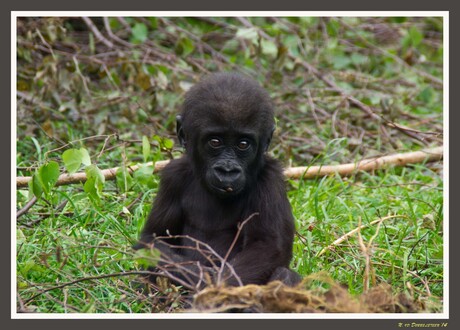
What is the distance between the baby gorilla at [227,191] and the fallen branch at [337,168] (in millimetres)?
1267

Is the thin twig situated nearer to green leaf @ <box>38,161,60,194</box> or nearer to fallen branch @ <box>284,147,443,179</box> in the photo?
green leaf @ <box>38,161,60,194</box>

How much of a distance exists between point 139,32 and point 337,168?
379 cm

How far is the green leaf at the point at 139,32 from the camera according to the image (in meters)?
10.6

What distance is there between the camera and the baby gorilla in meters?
5.71

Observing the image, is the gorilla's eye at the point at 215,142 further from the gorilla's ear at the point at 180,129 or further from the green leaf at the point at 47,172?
the green leaf at the point at 47,172

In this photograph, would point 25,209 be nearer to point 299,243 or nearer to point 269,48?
point 299,243

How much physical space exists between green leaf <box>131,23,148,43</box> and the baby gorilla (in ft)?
14.6

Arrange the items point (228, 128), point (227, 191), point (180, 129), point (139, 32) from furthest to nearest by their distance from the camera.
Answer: point (139, 32)
point (180, 129)
point (227, 191)
point (228, 128)

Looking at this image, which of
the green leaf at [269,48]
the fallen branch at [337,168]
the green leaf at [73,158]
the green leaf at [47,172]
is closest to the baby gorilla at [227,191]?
the green leaf at [73,158]

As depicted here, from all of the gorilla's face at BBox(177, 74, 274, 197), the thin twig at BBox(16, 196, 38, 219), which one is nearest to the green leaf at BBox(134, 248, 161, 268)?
the gorilla's face at BBox(177, 74, 274, 197)

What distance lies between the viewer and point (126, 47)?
1066cm

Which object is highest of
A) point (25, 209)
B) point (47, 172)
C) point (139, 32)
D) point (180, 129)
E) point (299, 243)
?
point (139, 32)

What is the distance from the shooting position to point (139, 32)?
34.8ft

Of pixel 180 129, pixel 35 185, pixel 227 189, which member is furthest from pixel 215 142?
pixel 35 185
